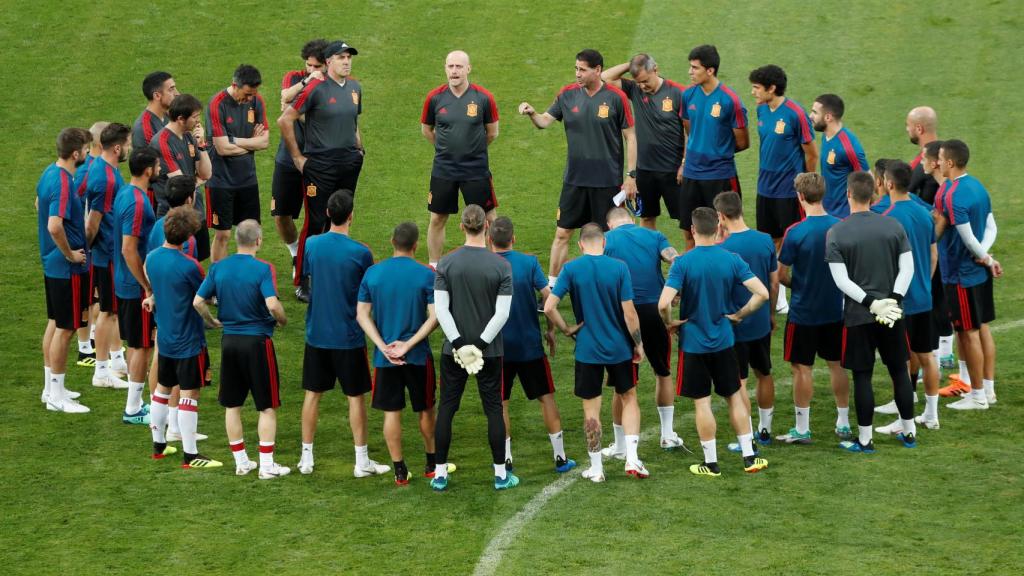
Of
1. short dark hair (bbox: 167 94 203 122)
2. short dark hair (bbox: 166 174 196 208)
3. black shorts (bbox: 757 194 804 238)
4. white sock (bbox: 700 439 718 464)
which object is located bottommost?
white sock (bbox: 700 439 718 464)

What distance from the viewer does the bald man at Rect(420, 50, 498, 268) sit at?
13734mm

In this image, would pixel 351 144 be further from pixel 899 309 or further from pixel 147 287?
pixel 899 309

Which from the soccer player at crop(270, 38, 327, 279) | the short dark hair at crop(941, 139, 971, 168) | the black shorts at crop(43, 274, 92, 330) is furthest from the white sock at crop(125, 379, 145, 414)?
the short dark hair at crop(941, 139, 971, 168)

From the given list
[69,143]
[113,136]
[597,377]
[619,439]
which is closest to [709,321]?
[597,377]

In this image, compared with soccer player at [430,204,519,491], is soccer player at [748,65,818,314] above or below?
above

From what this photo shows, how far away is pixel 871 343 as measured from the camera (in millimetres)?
A: 10211

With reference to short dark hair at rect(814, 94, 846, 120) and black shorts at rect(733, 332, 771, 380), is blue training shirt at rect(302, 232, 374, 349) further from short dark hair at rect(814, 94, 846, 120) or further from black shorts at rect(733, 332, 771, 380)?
short dark hair at rect(814, 94, 846, 120)

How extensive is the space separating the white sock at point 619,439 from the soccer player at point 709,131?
152 inches

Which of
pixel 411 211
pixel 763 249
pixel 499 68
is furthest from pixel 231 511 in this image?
pixel 499 68

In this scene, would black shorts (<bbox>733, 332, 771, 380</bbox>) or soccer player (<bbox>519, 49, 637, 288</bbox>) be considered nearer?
black shorts (<bbox>733, 332, 771, 380</bbox>)

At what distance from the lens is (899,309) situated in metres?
9.96

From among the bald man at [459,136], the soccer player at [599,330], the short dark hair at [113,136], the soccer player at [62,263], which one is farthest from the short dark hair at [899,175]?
the soccer player at [62,263]

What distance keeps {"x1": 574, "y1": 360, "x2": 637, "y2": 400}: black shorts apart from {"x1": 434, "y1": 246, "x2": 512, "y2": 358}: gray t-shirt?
87 cm

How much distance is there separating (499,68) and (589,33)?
1.69 m
